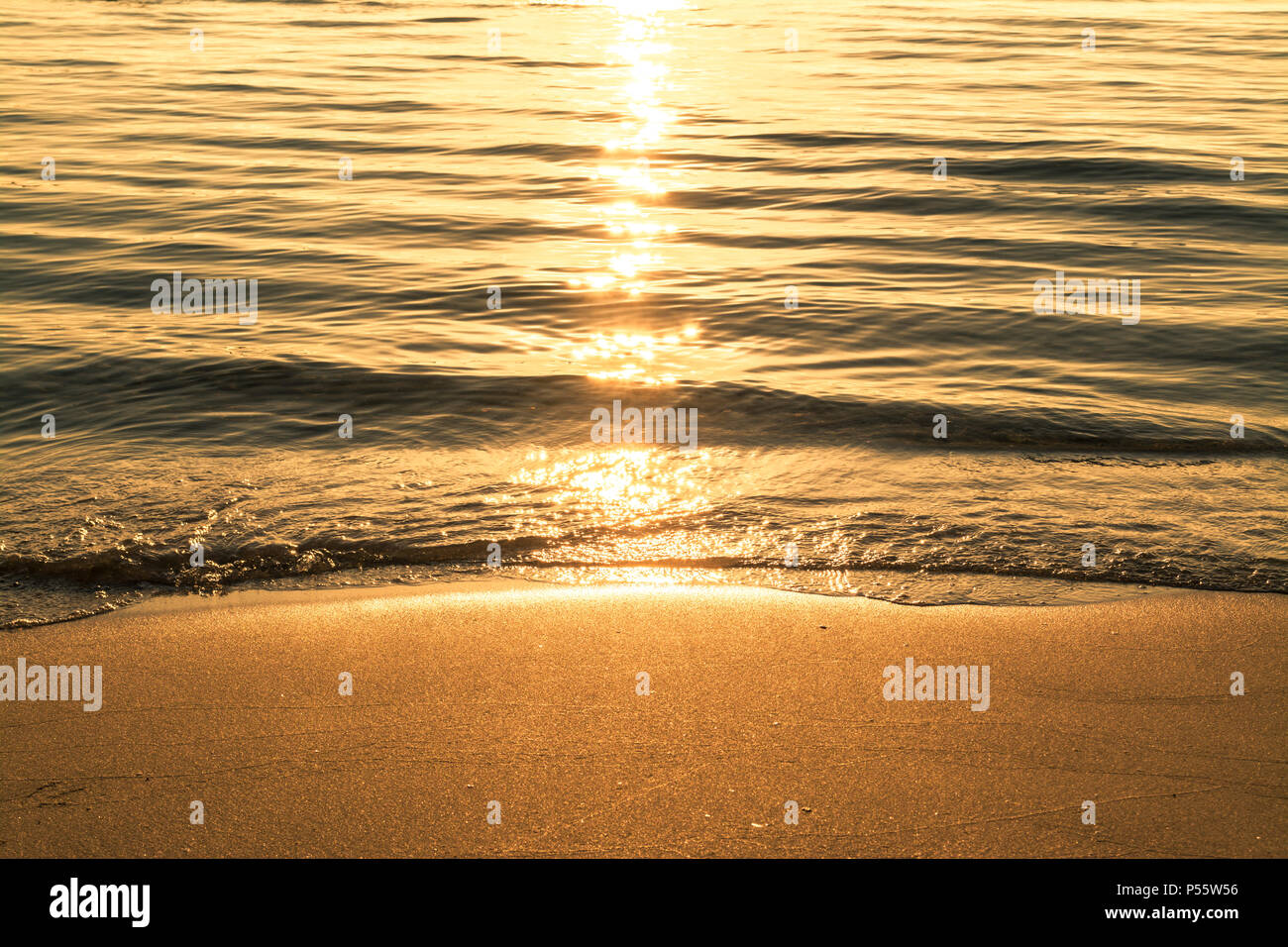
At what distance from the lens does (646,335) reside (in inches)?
369

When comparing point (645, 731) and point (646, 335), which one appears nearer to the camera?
point (645, 731)

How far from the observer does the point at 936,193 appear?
13727 mm

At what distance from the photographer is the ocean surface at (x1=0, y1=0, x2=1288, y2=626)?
A: 553 centimetres

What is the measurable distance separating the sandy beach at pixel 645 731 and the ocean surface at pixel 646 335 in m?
0.44

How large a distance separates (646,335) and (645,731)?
5852 millimetres

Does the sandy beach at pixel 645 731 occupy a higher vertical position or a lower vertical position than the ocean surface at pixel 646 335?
lower

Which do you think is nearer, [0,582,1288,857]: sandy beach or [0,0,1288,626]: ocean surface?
[0,582,1288,857]: sandy beach

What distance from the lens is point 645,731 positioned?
3854 mm

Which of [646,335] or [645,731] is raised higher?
[646,335]

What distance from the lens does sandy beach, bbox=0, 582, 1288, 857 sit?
3346mm

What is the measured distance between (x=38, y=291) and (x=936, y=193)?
9.48m

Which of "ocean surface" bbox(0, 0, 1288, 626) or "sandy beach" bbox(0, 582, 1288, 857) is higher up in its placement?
"ocean surface" bbox(0, 0, 1288, 626)

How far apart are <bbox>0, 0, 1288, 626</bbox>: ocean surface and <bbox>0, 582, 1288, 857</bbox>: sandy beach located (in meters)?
0.44

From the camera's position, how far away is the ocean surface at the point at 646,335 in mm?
5531
